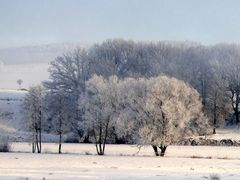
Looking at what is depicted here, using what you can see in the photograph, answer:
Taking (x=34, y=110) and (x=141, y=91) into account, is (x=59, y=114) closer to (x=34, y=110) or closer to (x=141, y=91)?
(x=34, y=110)

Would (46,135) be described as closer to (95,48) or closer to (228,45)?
(95,48)

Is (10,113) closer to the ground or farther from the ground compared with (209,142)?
farther from the ground

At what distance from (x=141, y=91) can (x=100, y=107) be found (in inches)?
225

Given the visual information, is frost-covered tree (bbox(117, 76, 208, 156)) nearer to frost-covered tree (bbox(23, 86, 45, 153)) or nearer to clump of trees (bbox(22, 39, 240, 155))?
clump of trees (bbox(22, 39, 240, 155))

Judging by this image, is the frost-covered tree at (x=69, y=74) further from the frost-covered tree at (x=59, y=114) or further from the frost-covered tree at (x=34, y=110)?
the frost-covered tree at (x=34, y=110)

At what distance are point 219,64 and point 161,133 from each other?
5012cm

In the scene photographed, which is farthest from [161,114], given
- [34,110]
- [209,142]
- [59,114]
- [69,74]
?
[69,74]

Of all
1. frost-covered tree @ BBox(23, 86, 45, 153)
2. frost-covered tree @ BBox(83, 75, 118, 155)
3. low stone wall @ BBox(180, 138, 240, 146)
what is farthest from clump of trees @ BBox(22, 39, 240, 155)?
low stone wall @ BBox(180, 138, 240, 146)

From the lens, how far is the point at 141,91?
204 ft

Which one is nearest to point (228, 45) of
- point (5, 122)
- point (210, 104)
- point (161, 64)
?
point (161, 64)

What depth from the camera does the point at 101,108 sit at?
59375 mm

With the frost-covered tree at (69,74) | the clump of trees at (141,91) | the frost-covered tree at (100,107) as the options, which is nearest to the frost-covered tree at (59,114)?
the clump of trees at (141,91)

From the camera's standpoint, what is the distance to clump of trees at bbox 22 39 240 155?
55.8 m

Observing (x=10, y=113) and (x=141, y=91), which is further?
(x=10, y=113)
